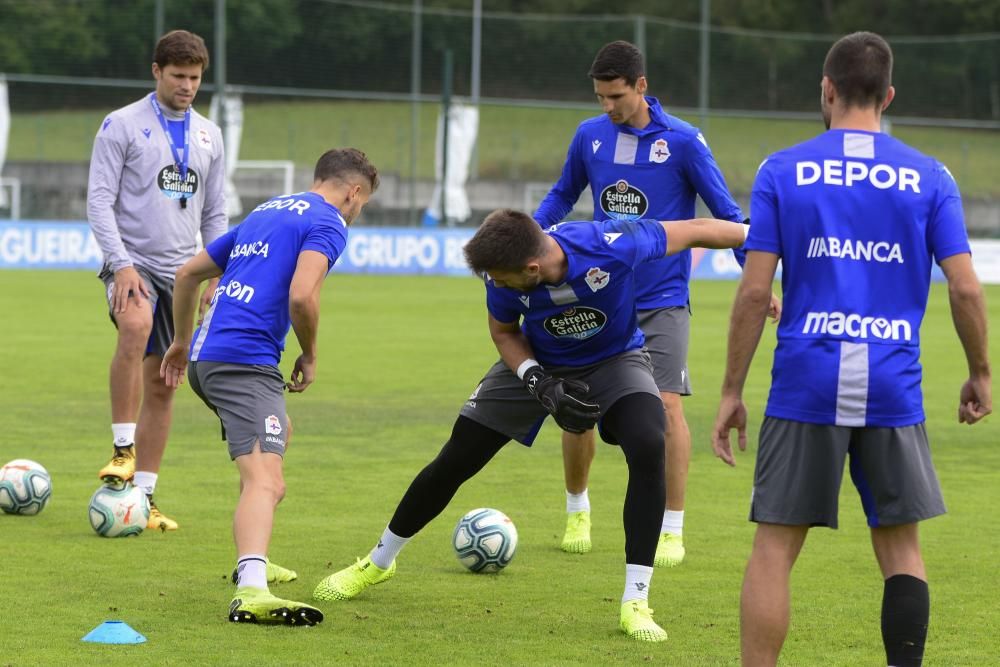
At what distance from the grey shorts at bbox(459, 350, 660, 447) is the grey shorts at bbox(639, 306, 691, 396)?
1.11 meters

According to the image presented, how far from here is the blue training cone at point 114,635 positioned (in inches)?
221

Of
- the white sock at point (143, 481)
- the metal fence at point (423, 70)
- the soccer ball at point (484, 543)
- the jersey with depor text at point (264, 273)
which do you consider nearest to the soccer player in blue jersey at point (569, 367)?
the soccer ball at point (484, 543)

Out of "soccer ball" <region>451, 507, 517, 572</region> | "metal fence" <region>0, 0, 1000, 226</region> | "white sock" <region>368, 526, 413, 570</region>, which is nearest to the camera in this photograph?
"white sock" <region>368, 526, 413, 570</region>

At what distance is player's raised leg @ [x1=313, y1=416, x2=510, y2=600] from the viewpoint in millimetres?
6441

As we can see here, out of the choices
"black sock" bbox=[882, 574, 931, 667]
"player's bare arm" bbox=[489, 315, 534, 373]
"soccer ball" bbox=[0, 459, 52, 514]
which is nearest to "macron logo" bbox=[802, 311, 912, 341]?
"black sock" bbox=[882, 574, 931, 667]

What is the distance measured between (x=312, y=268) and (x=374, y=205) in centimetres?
2835

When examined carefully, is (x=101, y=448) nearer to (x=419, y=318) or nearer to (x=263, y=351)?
(x=263, y=351)

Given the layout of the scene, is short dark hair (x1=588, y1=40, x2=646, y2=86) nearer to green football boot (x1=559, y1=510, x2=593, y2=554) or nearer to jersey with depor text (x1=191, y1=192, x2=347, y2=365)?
jersey with depor text (x1=191, y1=192, x2=347, y2=365)

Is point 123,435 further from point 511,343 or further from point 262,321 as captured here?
point 511,343

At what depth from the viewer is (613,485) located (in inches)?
372

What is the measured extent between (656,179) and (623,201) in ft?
0.66

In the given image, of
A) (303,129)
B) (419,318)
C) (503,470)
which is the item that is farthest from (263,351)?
(303,129)

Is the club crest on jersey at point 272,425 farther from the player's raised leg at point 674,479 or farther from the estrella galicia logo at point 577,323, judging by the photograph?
the player's raised leg at point 674,479

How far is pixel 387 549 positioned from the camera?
21.6 ft
